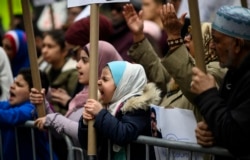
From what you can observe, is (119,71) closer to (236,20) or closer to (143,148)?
(143,148)

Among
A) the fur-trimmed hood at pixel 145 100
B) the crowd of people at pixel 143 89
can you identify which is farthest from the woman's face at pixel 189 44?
the fur-trimmed hood at pixel 145 100

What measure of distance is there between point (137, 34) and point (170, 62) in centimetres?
106

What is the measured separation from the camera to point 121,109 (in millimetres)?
5332

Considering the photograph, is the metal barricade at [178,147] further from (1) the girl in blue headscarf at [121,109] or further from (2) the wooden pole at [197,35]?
(2) the wooden pole at [197,35]

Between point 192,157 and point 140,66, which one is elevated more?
point 140,66

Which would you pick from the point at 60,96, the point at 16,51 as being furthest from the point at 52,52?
the point at 60,96

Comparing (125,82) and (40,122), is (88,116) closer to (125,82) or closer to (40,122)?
(125,82)

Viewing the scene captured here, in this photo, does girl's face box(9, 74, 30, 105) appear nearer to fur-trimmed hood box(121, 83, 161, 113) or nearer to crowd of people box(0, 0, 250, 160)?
crowd of people box(0, 0, 250, 160)

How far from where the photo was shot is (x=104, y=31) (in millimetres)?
7270

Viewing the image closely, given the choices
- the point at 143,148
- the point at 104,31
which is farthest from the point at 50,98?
the point at 143,148

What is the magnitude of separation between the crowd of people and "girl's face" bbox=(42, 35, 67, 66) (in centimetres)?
39

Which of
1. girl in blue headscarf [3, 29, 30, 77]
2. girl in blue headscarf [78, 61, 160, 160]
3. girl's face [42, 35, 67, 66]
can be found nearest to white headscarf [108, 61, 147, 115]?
girl in blue headscarf [78, 61, 160, 160]

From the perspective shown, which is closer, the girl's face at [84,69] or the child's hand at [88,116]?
the child's hand at [88,116]

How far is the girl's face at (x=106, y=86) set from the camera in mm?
5480
